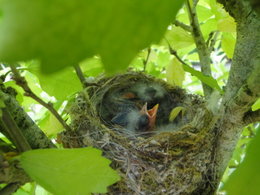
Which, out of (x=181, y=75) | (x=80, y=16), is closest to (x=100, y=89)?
(x=181, y=75)

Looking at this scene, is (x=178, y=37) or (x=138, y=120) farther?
(x=138, y=120)

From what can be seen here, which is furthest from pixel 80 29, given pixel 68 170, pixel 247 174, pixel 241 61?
pixel 241 61

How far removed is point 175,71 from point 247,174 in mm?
1435

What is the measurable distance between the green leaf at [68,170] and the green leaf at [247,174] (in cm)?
44

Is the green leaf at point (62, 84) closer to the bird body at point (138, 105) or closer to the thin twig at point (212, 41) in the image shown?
the thin twig at point (212, 41)

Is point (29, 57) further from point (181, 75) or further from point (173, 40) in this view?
point (181, 75)

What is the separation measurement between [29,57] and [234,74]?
98cm

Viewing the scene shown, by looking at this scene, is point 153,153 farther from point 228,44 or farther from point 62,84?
point 228,44

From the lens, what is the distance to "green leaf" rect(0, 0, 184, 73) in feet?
0.59

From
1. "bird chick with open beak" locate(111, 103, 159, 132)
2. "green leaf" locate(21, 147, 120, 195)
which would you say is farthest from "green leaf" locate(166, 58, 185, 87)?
"green leaf" locate(21, 147, 120, 195)

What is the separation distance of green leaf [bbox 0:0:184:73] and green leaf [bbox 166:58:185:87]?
56.0 inches

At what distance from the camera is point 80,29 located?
0.20m

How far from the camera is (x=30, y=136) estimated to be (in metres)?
1.00

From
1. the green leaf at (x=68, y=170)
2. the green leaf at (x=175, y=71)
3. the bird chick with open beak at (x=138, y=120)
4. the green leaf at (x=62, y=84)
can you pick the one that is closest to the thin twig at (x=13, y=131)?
the green leaf at (x=68, y=170)
